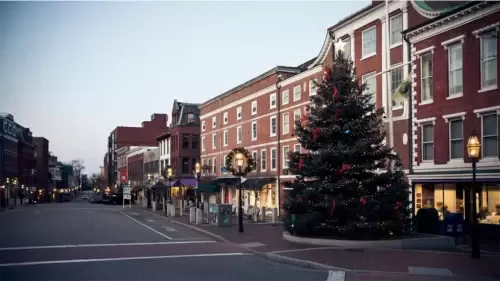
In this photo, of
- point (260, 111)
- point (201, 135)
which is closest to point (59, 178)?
point (201, 135)

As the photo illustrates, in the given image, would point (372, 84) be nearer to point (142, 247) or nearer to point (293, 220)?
point (293, 220)

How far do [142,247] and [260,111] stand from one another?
26662 millimetres

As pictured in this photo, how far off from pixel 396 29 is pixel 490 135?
8834 millimetres

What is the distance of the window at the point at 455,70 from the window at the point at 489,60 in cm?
134

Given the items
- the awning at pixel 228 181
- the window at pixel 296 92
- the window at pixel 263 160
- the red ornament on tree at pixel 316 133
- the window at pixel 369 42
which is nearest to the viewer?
the red ornament on tree at pixel 316 133

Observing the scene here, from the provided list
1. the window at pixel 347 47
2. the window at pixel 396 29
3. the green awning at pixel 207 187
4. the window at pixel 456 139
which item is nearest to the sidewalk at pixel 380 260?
the window at pixel 456 139

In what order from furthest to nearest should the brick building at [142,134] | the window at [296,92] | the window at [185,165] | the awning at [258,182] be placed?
the brick building at [142,134] < the window at [185,165] < the awning at [258,182] < the window at [296,92]

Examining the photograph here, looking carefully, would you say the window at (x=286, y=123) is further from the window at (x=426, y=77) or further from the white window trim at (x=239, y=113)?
the window at (x=426, y=77)

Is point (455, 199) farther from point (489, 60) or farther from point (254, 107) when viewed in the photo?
point (254, 107)

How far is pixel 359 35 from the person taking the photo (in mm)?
31875

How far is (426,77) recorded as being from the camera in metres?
26.2

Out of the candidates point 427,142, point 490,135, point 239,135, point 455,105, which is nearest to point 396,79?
point 427,142

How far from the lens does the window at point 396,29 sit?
28.5 metres

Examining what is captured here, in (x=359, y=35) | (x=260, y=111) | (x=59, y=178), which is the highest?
(x=359, y=35)
